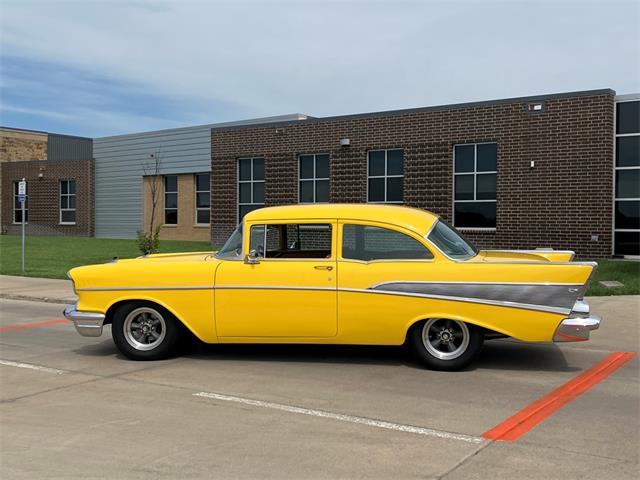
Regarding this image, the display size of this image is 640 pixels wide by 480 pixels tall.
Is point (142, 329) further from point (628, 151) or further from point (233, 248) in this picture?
point (628, 151)

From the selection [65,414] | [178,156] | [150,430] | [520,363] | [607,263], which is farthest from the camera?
[178,156]

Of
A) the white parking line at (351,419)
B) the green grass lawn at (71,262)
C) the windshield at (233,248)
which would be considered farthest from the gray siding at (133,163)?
the white parking line at (351,419)

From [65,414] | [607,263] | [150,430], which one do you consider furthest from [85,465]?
[607,263]

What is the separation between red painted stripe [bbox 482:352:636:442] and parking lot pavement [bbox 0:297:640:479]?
0.20ft

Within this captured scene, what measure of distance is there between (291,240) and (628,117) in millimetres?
14487

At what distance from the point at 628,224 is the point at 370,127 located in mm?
8675

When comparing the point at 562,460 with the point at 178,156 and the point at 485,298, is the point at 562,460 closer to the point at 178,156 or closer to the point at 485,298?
the point at 485,298

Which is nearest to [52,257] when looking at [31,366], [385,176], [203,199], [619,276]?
[203,199]

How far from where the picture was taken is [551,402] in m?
5.70

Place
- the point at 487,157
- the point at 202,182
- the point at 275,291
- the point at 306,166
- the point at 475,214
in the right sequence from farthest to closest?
the point at 202,182 < the point at 306,166 < the point at 475,214 < the point at 487,157 < the point at 275,291

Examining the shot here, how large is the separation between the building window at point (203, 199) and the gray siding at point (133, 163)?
0.49 m

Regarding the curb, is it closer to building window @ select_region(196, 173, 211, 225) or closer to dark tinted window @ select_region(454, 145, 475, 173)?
dark tinted window @ select_region(454, 145, 475, 173)

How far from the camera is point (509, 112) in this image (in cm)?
1948

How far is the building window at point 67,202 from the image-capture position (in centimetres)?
3812
